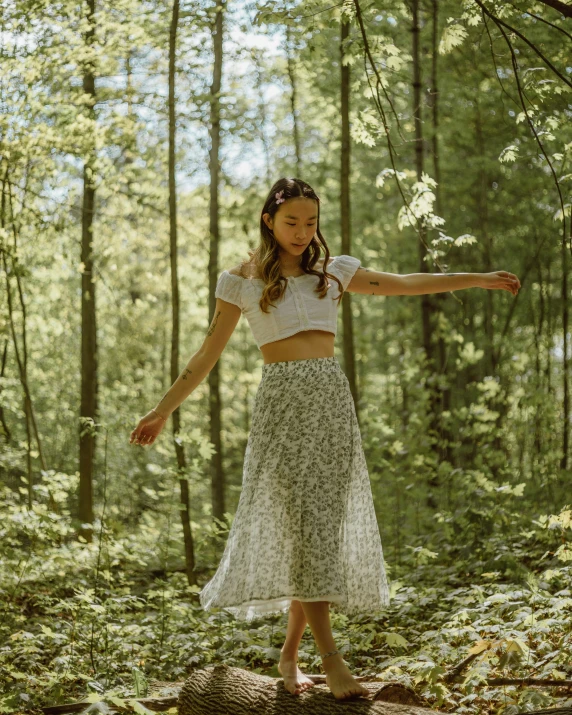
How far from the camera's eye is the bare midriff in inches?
132

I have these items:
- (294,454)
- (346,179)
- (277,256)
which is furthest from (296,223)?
(346,179)

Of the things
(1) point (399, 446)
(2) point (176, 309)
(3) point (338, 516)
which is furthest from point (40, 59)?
(3) point (338, 516)

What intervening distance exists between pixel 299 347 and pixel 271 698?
4.93 ft

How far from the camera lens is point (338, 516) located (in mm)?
3240

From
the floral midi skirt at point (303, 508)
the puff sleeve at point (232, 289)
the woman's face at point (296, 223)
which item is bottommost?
the floral midi skirt at point (303, 508)

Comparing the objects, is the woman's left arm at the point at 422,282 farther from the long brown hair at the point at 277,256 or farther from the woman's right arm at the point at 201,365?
the woman's right arm at the point at 201,365

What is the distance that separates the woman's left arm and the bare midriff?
0.40 metres

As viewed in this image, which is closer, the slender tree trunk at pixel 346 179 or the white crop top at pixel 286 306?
the white crop top at pixel 286 306

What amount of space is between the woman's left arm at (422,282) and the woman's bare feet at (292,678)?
5.76 ft

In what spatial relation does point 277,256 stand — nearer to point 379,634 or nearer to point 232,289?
point 232,289

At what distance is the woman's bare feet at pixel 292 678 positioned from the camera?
10.5 ft

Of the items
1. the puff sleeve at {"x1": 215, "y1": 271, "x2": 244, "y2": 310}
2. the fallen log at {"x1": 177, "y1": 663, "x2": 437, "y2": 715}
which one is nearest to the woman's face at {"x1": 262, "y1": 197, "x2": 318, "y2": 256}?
the puff sleeve at {"x1": 215, "y1": 271, "x2": 244, "y2": 310}

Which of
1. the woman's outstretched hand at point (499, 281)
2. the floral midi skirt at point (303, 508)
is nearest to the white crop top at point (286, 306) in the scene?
the floral midi skirt at point (303, 508)

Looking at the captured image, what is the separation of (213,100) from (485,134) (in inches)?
273
